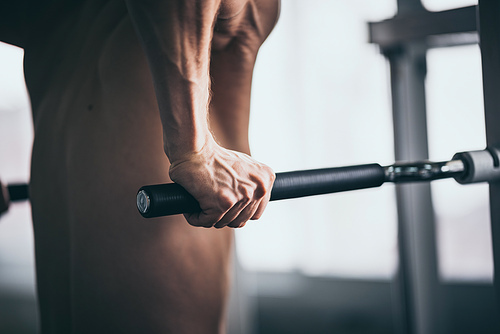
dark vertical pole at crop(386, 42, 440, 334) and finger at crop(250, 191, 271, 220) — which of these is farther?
dark vertical pole at crop(386, 42, 440, 334)

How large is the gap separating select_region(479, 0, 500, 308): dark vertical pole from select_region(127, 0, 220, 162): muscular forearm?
0.36 m

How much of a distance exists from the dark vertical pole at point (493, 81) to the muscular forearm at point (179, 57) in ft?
1.19

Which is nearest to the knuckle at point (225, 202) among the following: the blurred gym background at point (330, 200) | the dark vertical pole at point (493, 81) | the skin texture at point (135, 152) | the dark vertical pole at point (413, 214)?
the skin texture at point (135, 152)

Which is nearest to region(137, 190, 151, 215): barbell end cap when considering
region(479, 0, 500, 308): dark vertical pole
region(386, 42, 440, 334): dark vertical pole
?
region(479, 0, 500, 308): dark vertical pole

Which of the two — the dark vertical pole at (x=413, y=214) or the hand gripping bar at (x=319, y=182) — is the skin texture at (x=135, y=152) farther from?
the dark vertical pole at (x=413, y=214)

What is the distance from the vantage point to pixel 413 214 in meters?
1.01

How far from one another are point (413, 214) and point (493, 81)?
19.6 inches

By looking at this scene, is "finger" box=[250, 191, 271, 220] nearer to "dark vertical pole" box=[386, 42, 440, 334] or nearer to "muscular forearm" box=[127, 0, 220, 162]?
"muscular forearm" box=[127, 0, 220, 162]

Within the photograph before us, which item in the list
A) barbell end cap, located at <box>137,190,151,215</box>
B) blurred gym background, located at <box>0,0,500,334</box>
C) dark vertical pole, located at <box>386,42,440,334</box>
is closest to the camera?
barbell end cap, located at <box>137,190,151,215</box>

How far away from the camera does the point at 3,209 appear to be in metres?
0.79

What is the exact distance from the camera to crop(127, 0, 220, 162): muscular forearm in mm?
402

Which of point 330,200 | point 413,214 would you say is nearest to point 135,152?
point 413,214

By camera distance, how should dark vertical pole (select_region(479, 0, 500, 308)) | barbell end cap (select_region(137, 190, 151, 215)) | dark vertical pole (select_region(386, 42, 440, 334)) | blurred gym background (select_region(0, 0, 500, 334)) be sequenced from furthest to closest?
blurred gym background (select_region(0, 0, 500, 334)) → dark vertical pole (select_region(386, 42, 440, 334)) → dark vertical pole (select_region(479, 0, 500, 308)) → barbell end cap (select_region(137, 190, 151, 215))

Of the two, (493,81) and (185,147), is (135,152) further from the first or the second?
(493,81)
